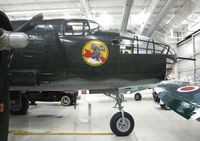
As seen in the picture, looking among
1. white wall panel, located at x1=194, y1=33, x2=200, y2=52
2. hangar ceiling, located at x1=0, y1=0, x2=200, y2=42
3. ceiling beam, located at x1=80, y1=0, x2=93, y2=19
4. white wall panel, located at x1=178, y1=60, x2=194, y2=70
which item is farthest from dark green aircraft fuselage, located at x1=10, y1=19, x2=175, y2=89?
white wall panel, located at x1=178, y1=60, x2=194, y2=70

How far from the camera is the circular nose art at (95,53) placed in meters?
5.38

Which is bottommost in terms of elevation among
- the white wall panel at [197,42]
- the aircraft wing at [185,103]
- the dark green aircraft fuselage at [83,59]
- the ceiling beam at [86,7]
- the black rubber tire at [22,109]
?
the black rubber tire at [22,109]

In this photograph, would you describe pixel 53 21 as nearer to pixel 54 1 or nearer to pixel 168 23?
pixel 54 1

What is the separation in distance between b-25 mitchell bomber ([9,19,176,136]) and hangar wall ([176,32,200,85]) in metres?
12.5

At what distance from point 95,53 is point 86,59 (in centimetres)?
23

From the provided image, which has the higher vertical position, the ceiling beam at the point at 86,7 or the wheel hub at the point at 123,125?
the ceiling beam at the point at 86,7

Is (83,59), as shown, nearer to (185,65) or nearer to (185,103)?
(185,103)

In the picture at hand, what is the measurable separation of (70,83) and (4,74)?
2567mm

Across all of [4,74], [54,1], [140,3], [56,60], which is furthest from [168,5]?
[4,74]

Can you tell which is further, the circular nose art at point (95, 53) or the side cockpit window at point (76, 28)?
the side cockpit window at point (76, 28)

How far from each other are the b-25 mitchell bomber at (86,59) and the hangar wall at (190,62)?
1253 centimetres

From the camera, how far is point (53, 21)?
5.73m

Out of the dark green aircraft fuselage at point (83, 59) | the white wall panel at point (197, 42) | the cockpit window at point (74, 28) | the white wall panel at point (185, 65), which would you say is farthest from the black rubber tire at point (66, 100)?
the white wall panel at point (185, 65)

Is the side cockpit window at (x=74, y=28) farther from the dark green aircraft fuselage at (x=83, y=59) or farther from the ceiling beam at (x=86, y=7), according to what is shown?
the ceiling beam at (x=86, y=7)
